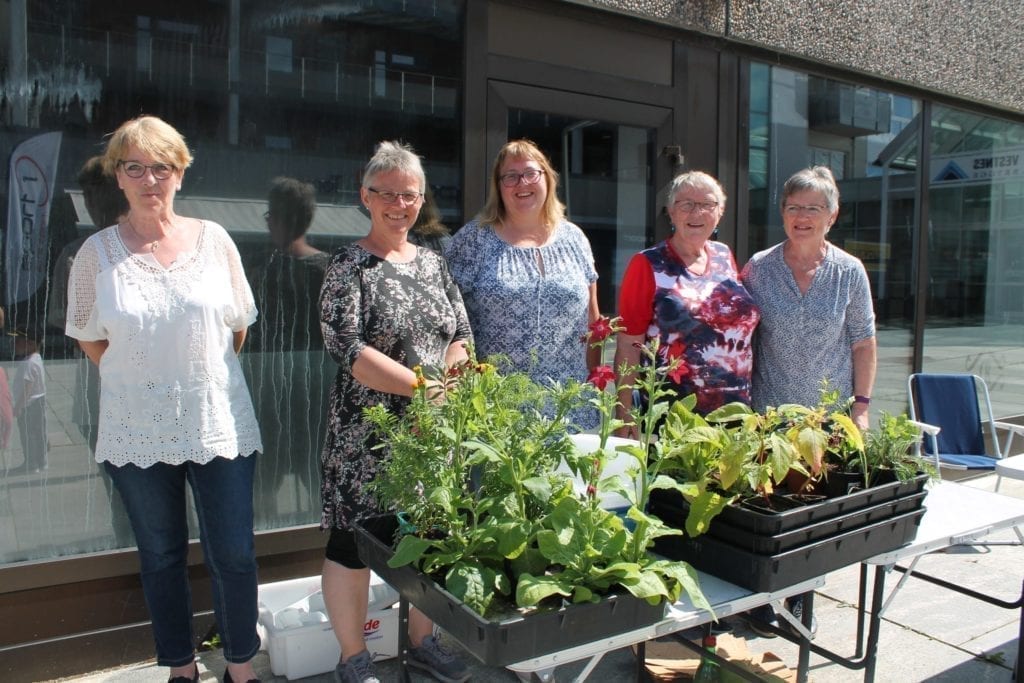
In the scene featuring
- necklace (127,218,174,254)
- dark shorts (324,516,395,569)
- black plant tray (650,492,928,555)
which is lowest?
dark shorts (324,516,395,569)

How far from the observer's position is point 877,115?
18.2 ft

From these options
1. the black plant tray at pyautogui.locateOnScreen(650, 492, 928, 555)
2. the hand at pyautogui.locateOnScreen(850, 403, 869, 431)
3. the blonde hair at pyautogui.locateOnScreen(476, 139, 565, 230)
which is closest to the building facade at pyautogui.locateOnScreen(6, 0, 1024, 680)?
the blonde hair at pyautogui.locateOnScreen(476, 139, 565, 230)

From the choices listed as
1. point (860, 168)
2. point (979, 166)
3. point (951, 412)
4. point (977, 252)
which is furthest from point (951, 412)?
point (979, 166)

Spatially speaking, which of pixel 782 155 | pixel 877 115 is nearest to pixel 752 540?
pixel 782 155

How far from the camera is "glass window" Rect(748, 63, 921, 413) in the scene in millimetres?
4859

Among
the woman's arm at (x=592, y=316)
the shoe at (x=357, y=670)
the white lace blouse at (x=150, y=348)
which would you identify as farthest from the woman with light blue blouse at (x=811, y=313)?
the white lace blouse at (x=150, y=348)

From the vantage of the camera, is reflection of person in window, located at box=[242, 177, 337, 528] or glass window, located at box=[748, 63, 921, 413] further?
glass window, located at box=[748, 63, 921, 413]

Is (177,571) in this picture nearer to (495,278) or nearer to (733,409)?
(495,278)

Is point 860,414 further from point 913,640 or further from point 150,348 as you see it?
point 150,348

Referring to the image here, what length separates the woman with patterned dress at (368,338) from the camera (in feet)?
8.30

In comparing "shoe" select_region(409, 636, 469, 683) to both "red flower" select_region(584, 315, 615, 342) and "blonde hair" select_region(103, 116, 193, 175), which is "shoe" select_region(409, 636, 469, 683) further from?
"blonde hair" select_region(103, 116, 193, 175)

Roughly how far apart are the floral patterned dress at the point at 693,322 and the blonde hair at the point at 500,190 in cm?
36

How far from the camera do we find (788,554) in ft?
6.23

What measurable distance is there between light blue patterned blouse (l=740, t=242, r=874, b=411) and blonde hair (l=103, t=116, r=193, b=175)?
6.96 feet
